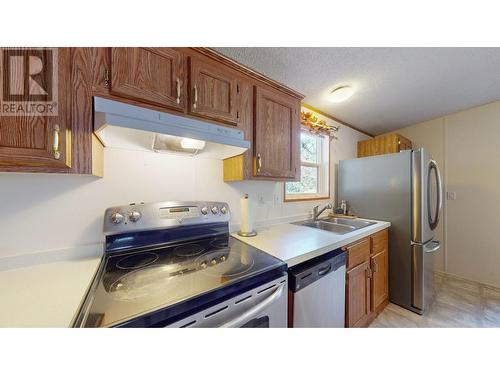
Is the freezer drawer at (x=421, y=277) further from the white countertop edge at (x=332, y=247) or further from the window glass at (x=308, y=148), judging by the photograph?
the window glass at (x=308, y=148)

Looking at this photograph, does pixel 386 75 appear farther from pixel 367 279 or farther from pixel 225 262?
pixel 225 262

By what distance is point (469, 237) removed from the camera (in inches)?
93.6

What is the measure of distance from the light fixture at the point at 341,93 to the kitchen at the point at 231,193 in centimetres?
2

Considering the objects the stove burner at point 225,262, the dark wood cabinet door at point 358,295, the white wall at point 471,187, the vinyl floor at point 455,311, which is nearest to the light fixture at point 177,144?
the stove burner at point 225,262

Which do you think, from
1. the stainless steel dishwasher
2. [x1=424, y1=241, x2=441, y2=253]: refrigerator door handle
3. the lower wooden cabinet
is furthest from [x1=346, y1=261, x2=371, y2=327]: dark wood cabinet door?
[x1=424, y1=241, x2=441, y2=253]: refrigerator door handle

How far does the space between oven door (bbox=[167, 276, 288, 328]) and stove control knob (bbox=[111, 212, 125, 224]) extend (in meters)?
0.63

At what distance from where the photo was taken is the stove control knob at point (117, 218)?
921 mm

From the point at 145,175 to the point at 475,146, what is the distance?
3.80 meters

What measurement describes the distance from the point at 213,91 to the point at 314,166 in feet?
5.28

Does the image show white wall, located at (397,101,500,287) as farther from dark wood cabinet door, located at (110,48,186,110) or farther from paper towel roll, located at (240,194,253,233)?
dark wood cabinet door, located at (110,48,186,110)

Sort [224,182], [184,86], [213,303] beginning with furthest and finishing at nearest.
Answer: [224,182] → [184,86] → [213,303]

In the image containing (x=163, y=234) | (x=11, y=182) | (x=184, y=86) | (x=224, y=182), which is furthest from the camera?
(x=224, y=182)
